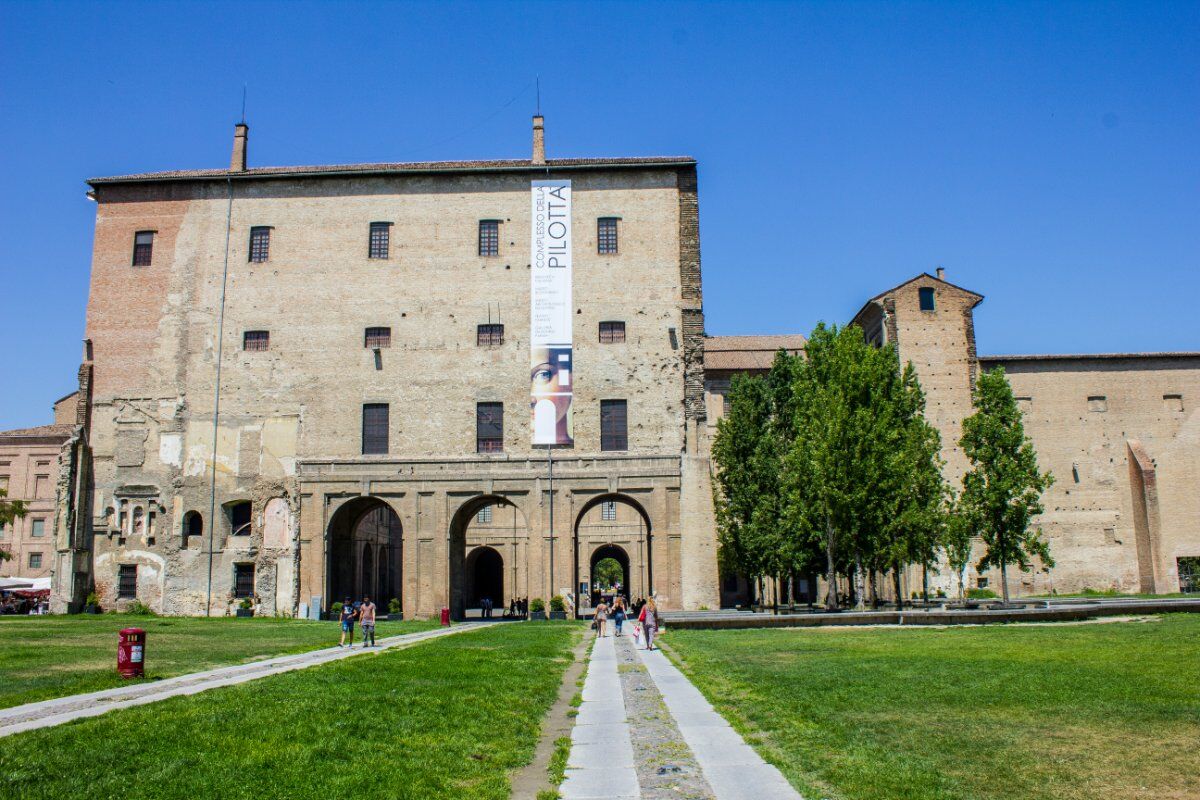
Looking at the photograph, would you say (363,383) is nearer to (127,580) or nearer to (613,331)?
(613,331)

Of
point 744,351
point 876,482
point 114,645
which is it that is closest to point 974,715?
point 114,645

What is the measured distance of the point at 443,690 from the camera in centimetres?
1316

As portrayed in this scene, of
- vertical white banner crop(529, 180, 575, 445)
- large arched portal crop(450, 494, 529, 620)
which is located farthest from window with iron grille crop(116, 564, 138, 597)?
vertical white banner crop(529, 180, 575, 445)

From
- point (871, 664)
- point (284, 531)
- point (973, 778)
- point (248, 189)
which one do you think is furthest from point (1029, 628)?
point (248, 189)

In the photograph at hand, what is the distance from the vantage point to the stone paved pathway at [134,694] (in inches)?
413

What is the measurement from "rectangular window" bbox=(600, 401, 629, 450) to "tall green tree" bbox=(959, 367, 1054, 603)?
13.4 m

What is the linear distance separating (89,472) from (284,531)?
8.88 metres

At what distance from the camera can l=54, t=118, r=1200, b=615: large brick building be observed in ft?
131

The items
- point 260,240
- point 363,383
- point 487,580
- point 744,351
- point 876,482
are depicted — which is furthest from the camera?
point 487,580

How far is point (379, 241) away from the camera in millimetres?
42625

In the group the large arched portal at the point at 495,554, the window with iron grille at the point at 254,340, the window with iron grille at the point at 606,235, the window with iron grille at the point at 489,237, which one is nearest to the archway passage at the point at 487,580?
the large arched portal at the point at 495,554

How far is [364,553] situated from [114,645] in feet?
87.0

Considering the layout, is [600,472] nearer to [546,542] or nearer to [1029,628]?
[546,542]

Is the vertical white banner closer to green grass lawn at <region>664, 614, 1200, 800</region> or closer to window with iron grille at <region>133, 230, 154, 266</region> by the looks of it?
window with iron grille at <region>133, 230, 154, 266</region>
